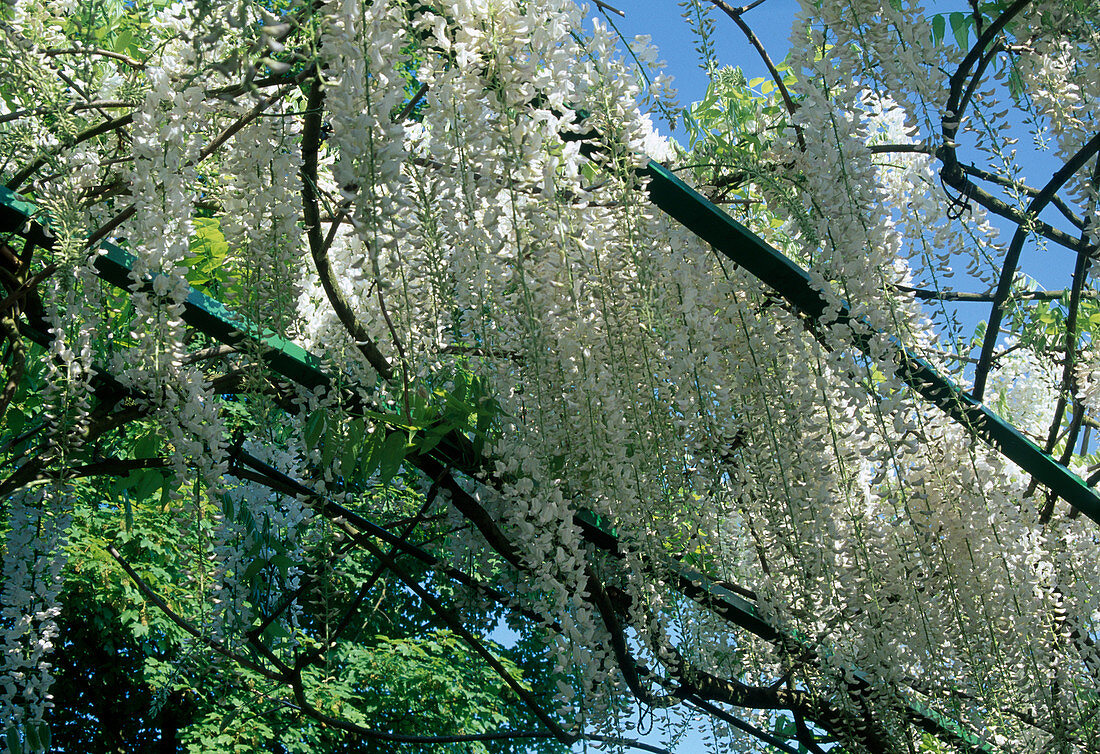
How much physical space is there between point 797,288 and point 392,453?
0.90 meters

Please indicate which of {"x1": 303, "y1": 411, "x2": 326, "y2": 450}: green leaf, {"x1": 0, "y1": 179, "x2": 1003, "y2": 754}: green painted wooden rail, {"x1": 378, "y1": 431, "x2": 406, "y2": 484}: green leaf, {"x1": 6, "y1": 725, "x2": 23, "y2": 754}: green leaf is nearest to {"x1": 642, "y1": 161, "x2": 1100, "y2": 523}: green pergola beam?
{"x1": 0, "y1": 179, "x2": 1003, "y2": 754}: green painted wooden rail

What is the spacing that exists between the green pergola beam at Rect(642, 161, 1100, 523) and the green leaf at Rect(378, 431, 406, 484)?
68cm

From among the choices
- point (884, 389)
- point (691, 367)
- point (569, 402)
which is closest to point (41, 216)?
point (569, 402)

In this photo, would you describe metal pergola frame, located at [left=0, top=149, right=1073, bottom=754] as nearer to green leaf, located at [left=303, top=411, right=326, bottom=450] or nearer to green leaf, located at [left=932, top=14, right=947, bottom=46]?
green leaf, located at [left=303, top=411, right=326, bottom=450]

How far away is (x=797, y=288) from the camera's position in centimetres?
185

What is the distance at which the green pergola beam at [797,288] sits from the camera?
67.2 inches

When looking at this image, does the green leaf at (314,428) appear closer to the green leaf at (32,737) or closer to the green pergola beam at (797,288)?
the green pergola beam at (797,288)

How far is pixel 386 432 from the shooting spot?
1.78 metres

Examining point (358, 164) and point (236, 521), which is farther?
point (236, 521)

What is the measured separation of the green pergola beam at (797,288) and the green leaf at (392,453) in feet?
2.25

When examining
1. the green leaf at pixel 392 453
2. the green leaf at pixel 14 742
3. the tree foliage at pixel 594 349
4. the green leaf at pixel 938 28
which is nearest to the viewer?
the tree foliage at pixel 594 349

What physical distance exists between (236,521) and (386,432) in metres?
0.79

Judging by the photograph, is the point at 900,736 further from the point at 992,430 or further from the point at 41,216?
the point at 41,216

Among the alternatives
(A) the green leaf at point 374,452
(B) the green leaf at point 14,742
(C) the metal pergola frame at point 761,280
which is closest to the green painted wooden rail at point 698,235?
(C) the metal pergola frame at point 761,280
